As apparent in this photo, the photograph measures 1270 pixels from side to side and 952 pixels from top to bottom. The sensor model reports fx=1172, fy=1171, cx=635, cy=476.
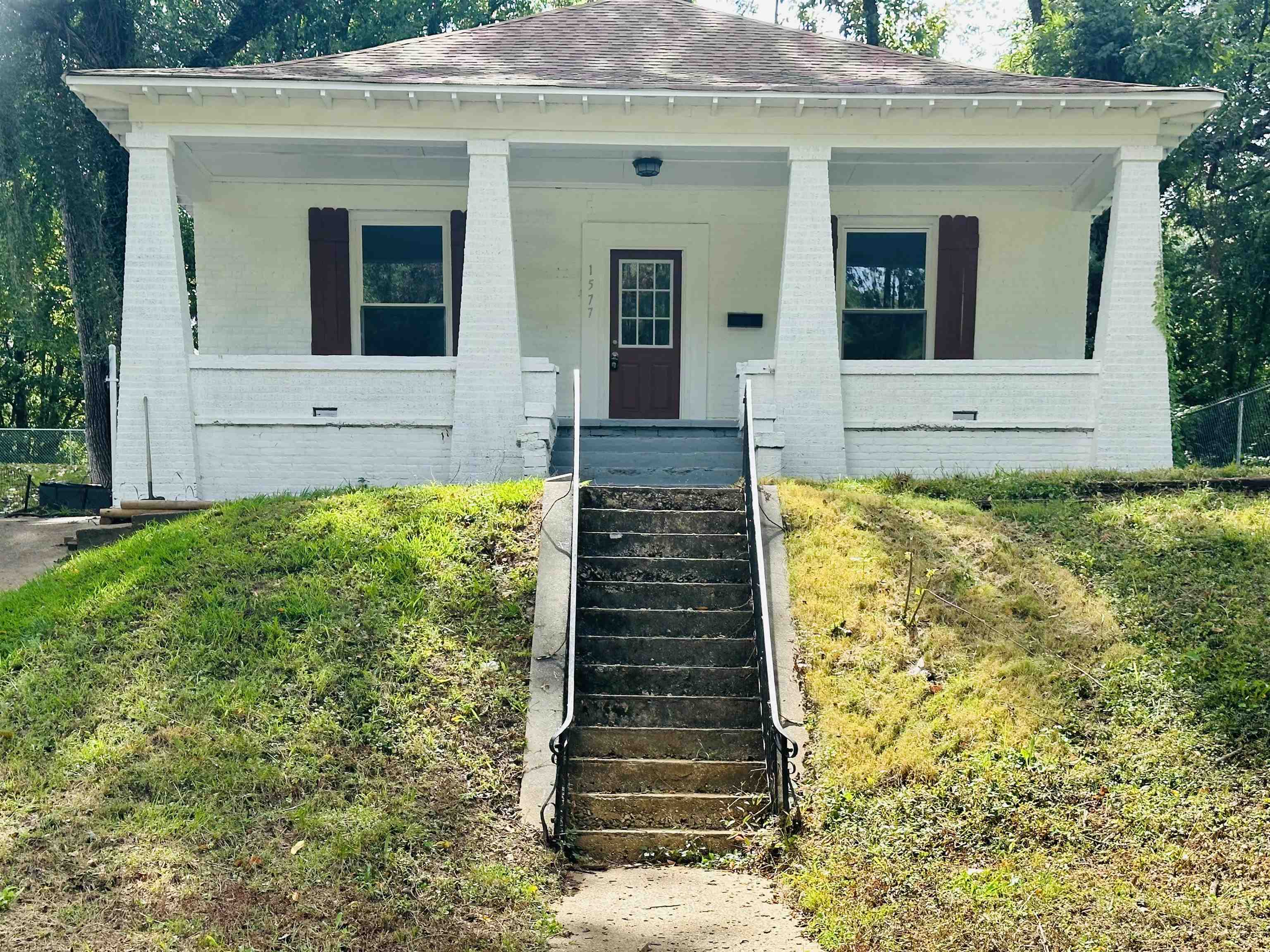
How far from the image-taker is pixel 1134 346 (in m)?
11.3

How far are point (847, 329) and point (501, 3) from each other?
13149mm

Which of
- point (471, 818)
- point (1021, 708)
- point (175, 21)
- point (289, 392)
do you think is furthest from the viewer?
point (175, 21)

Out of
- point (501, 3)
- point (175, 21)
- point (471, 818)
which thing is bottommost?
point (471, 818)

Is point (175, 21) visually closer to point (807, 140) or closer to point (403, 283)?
point (403, 283)

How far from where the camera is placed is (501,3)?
2292cm

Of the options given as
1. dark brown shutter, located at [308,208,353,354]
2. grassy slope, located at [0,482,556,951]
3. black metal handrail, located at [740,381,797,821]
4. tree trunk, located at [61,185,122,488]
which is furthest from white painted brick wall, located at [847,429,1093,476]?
tree trunk, located at [61,185,122,488]

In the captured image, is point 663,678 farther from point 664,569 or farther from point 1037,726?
point 1037,726

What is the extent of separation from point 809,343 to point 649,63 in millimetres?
3387

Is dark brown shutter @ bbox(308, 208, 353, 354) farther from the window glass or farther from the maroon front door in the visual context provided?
the maroon front door

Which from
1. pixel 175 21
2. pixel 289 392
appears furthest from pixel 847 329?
pixel 175 21

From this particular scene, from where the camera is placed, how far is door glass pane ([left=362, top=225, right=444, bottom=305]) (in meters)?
13.3

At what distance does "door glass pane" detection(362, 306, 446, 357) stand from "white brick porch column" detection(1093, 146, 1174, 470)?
23.0 ft

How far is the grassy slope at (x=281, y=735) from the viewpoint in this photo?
17.4ft

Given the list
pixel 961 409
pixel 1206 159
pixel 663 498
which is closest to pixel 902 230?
pixel 961 409
